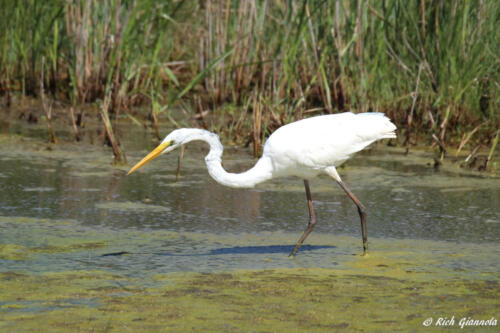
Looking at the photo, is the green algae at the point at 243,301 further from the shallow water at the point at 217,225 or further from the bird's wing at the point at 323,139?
the bird's wing at the point at 323,139

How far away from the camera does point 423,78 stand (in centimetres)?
873

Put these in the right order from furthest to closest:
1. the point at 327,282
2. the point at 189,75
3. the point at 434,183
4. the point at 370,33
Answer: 1. the point at 189,75
2. the point at 370,33
3. the point at 434,183
4. the point at 327,282

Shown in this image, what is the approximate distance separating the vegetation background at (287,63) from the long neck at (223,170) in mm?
2406

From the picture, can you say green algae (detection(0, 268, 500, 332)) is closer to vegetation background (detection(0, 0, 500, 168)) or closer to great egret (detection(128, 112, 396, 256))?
great egret (detection(128, 112, 396, 256))

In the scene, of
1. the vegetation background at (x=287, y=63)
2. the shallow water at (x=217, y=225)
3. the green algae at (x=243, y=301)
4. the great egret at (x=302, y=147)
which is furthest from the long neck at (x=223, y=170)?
the vegetation background at (x=287, y=63)

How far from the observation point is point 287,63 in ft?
27.4

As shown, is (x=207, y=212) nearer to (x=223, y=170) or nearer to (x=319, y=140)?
(x=223, y=170)

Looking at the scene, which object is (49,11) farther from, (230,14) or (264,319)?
(264,319)

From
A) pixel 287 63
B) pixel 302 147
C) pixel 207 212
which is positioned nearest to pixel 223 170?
pixel 302 147

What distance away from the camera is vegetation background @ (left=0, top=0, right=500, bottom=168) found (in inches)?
323

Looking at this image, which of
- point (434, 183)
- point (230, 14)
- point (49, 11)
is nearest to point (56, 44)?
point (49, 11)

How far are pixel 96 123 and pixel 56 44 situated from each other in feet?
3.19

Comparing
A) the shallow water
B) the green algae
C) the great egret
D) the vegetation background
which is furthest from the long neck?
the vegetation background

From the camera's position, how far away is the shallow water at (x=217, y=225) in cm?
447
